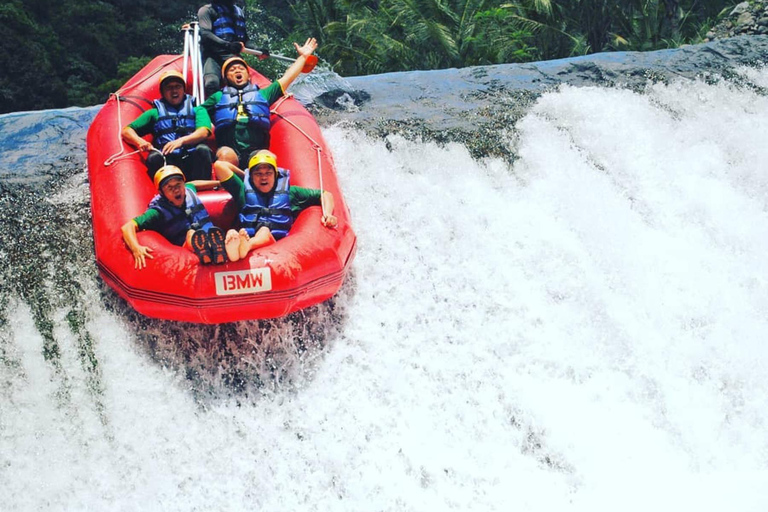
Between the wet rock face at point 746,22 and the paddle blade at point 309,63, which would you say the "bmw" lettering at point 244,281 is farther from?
the wet rock face at point 746,22

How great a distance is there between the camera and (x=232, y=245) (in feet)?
11.8

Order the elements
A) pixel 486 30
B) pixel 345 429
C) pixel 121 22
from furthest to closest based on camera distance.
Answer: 1. pixel 121 22
2. pixel 486 30
3. pixel 345 429

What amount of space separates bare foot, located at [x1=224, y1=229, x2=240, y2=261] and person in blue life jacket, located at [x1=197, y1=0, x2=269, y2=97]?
2113 millimetres

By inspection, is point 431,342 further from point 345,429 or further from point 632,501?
point 632,501

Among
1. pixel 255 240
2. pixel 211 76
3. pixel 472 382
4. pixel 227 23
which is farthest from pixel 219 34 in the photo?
pixel 472 382

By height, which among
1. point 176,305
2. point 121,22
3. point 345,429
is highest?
point 176,305

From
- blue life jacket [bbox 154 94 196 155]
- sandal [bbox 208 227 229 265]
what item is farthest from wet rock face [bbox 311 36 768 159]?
sandal [bbox 208 227 229 265]

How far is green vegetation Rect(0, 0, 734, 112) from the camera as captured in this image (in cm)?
1120

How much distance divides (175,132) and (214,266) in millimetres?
A: 1431

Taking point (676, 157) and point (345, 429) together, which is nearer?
point (345, 429)

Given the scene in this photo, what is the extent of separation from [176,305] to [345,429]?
109 centimetres

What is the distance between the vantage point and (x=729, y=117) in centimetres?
692

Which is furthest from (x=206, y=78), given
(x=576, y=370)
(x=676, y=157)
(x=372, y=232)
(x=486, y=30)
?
(x=486, y=30)

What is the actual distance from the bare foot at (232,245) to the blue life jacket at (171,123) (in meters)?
1.27
